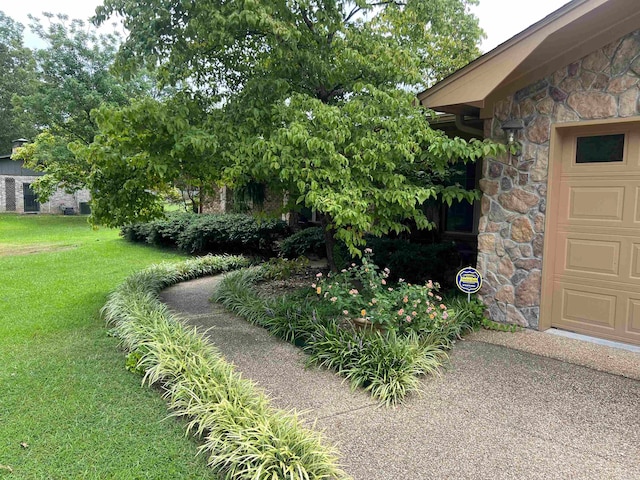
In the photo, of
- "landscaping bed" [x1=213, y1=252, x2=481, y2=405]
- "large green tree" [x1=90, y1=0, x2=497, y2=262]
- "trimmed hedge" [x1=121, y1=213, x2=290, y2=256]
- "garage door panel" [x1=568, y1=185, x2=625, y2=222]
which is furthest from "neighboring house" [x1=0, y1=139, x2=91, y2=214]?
"garage door panel" [x1=568, y1=185, x2=625, y2=222]

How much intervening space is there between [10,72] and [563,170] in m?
37.1

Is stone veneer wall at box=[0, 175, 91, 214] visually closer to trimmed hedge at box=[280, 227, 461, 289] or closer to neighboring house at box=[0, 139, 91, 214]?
neighboring house at box=[0, 139, 91, 214]

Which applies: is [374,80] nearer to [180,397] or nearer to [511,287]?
[511,287]

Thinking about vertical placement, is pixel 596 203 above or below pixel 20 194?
below

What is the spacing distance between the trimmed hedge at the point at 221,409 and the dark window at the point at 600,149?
4.09m

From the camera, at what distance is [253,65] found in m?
5.85

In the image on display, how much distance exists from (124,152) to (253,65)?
6.70 feet

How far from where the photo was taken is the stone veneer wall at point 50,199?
27328 millimetres

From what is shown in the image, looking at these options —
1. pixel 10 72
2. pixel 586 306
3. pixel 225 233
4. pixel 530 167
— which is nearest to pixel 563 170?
pixel 530 167

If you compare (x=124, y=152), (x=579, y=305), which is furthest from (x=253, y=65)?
(x=579, y=305)

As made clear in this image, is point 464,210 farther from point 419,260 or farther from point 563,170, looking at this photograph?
point 563,170

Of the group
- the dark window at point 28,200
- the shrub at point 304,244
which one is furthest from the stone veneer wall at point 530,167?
the dark window at point 28,200

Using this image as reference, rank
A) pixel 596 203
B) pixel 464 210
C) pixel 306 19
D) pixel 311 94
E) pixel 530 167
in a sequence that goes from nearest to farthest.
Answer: pixel 596 203, pixel 530 167, pixel 306 19, pixel 311 94, pixel 464 210

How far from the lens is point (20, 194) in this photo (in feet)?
90.2
